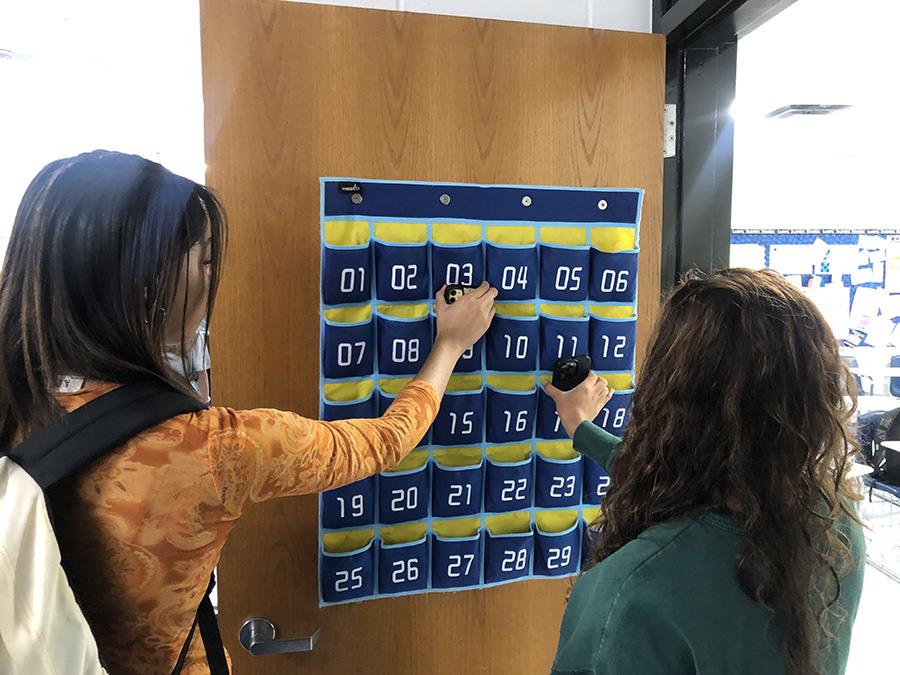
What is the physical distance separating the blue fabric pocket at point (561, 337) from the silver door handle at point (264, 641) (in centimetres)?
62

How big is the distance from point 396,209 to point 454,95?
211 mm

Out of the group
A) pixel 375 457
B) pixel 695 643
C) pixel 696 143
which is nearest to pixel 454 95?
pixel 696 143

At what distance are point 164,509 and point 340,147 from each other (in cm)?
57

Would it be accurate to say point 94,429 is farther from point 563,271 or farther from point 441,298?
point 563,271

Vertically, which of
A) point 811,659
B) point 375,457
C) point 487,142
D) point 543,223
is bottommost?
point 811,659

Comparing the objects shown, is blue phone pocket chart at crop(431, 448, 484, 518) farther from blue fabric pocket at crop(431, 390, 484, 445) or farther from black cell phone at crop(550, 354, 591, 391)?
black cell phone at crop(550, 354, 591, 391)

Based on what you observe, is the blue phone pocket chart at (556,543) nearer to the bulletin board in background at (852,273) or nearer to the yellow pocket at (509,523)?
the yellow pocket at (509,523)

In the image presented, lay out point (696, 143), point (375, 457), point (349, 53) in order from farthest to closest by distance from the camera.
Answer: point (696, 143), point (349, 53), point (375, 457)

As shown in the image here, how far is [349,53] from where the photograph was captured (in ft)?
2.75

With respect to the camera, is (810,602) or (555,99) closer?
(810,602)

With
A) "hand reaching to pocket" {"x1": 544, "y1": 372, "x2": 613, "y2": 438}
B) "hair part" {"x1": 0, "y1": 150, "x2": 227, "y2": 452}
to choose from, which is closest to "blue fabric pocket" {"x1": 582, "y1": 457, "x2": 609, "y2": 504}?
"hand reaching to pocket" {"x1": 544, "y1": 372, "x2": 613, "y2": 438}

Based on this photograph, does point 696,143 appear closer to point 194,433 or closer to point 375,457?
point 375,457

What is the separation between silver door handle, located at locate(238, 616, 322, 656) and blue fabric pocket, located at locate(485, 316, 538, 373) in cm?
56

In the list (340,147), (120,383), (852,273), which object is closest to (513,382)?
(340,147)
